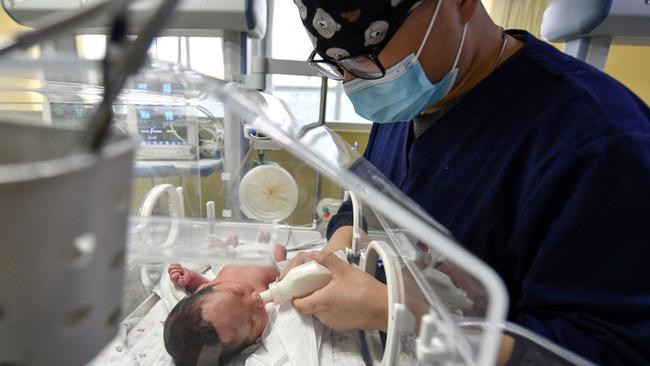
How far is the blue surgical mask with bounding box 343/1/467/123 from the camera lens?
769 mm

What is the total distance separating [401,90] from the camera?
0.81 metres

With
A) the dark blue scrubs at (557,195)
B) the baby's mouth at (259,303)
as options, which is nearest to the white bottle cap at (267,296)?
the baby's mouth at (259,303)

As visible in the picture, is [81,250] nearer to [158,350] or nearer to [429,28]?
[429,28]

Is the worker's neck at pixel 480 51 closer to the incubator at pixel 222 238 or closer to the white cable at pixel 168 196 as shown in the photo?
the incubator at pixel 222 238

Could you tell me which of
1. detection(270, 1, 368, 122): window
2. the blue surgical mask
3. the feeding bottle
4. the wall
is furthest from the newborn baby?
the wall

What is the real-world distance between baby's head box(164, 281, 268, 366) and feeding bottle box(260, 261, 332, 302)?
0.45 ft

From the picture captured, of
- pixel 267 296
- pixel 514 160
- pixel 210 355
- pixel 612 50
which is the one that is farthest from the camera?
pixel 612 50

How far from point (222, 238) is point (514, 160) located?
61 cm

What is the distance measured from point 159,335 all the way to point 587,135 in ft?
3.85

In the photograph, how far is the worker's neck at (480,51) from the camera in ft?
2.61

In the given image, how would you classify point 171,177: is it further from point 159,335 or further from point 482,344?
point 482,344

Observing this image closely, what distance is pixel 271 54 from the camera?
8.27 ft

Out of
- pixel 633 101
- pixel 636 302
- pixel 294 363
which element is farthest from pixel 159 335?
pixel 633 101

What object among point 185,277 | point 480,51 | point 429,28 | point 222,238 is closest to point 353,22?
point 429,28
